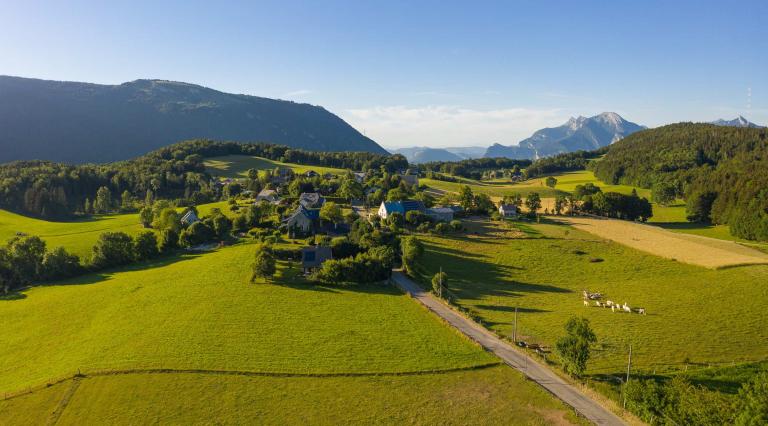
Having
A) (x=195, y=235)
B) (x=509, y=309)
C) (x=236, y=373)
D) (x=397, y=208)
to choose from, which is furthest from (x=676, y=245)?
(x=195, y=235)

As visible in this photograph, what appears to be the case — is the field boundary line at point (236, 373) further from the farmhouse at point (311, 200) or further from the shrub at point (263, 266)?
the farmhouse at point (311, 200)

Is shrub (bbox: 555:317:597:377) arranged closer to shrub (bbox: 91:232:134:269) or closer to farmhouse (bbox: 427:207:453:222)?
farmhouse (bbox: 427:207:453:222)

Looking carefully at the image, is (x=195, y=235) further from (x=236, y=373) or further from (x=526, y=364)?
(x=526, y=364)

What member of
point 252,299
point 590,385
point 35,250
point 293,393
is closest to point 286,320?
point 252,299

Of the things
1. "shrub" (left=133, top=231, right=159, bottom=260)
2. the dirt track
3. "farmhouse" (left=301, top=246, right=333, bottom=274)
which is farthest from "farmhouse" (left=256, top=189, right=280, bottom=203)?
the dirt track

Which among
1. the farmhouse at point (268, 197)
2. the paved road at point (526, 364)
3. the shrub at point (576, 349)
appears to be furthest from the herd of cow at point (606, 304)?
the farmhouse at point (268, 197)

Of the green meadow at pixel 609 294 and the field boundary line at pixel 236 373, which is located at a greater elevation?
the green meadow at pixel 609 294
